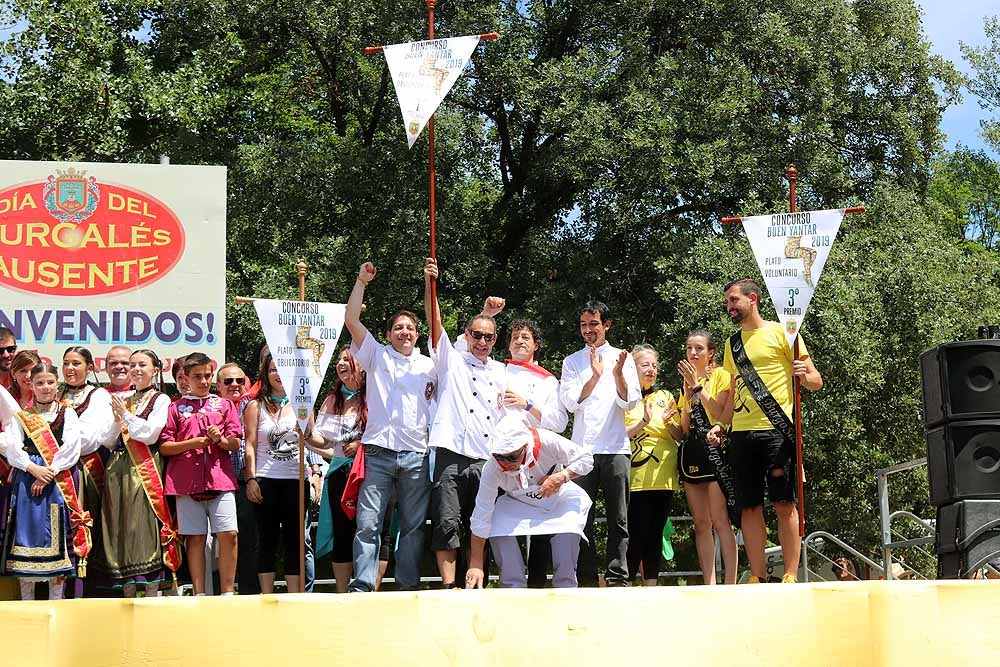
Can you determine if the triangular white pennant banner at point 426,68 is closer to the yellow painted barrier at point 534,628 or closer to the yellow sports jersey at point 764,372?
the yellow sports jersey at point 764,372

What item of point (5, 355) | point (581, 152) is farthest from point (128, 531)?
point (581, 152)

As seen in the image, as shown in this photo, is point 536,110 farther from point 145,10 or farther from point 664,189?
point 145,10

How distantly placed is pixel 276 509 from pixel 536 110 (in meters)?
10.0

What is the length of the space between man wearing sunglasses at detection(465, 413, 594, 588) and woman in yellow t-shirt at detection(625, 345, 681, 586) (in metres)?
1.12

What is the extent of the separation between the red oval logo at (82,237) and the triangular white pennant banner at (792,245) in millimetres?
4528

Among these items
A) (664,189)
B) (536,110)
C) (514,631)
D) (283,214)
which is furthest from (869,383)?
(514,631)

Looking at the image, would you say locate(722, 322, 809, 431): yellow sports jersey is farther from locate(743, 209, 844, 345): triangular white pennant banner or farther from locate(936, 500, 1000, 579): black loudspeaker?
locate(936, 500, 1000, 579): black loudspeaker

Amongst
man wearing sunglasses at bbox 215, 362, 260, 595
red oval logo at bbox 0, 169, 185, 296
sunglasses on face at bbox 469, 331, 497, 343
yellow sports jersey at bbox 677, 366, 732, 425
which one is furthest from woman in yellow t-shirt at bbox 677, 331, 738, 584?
red oval logo at bbox 0, 169, 185, 296

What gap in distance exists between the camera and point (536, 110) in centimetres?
1673

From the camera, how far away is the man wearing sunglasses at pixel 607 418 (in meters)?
7.22

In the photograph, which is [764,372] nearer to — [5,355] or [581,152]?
[5,355]

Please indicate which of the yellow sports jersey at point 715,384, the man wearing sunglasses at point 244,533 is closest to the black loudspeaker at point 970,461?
the yellow sports jersey at point 715,384

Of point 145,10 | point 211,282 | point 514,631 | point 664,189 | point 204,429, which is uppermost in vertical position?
point 145,10

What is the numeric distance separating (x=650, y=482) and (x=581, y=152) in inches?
326
